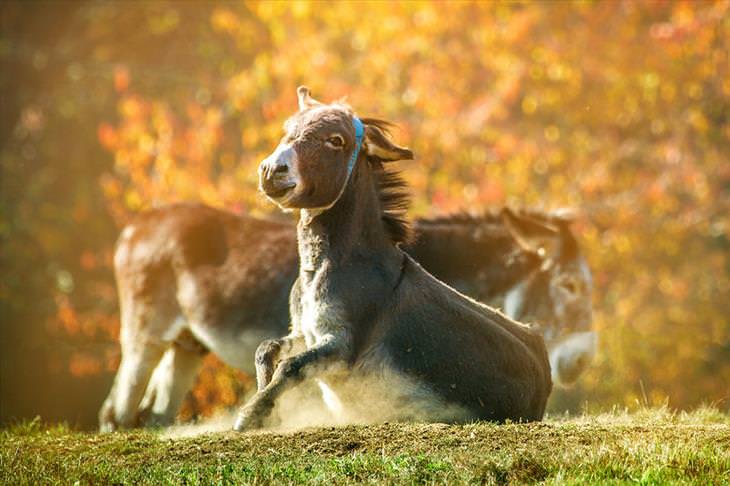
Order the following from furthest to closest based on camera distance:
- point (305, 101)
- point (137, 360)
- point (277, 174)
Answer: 1. point (137, 360)
2. point (305, 101)
3. point (277, 174)

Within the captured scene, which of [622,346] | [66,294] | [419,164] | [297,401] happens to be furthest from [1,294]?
[297,401]

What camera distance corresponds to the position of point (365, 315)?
22.5ft

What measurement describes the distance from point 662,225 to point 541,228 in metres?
10.3

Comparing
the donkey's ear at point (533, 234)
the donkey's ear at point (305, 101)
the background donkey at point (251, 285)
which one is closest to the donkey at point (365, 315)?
the donkey's ear at point (305, 101)

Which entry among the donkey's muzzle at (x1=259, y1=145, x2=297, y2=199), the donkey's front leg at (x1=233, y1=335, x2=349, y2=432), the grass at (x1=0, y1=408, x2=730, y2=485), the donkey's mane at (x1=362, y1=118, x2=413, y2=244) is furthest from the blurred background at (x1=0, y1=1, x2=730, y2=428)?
the grass at (x1=0, y1=408, x2=730, y2=485)

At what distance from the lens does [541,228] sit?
10.2m

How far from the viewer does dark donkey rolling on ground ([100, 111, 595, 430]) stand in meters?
10.0

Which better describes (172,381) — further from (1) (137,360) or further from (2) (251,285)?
(2) (251,285)

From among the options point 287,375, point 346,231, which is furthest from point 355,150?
point 287,375

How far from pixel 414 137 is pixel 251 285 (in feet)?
29.6

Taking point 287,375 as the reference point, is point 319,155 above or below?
above

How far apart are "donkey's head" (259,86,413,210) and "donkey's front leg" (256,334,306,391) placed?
2.44 ft

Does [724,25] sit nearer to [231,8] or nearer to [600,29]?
[600,29]

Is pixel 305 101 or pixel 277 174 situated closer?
pixel 277 174
